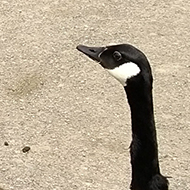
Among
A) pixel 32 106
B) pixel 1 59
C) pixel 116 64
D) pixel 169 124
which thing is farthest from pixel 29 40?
pixel 116 64

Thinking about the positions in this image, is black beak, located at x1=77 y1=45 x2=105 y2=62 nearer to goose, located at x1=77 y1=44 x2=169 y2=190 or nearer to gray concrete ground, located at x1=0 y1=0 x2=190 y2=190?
goose, located at x1=77 y1=44 x2=169 y2=190

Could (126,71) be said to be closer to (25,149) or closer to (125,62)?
(125,62)

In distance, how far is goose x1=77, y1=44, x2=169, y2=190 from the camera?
10.4 feet

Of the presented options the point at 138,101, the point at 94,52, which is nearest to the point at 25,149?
the point at 94,52

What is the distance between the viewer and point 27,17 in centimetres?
584

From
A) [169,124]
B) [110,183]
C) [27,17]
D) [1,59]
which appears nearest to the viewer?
[110,183]

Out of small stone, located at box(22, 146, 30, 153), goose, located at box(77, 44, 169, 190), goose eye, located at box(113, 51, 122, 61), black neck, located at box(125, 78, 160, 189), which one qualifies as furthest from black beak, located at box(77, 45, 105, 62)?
small stone, located at box(22, 146, 30, 153)

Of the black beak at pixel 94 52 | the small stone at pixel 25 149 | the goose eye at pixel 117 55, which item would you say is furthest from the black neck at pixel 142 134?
the small stone at pixel 25 149

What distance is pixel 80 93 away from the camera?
4934mm

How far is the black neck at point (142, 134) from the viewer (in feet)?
10.5

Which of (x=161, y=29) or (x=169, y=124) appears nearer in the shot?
(x=169, y=124)

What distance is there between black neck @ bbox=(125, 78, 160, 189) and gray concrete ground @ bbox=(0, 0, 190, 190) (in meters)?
0.62

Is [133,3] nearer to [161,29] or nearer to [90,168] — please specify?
[161,29]

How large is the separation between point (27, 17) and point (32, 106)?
51.3 inches
